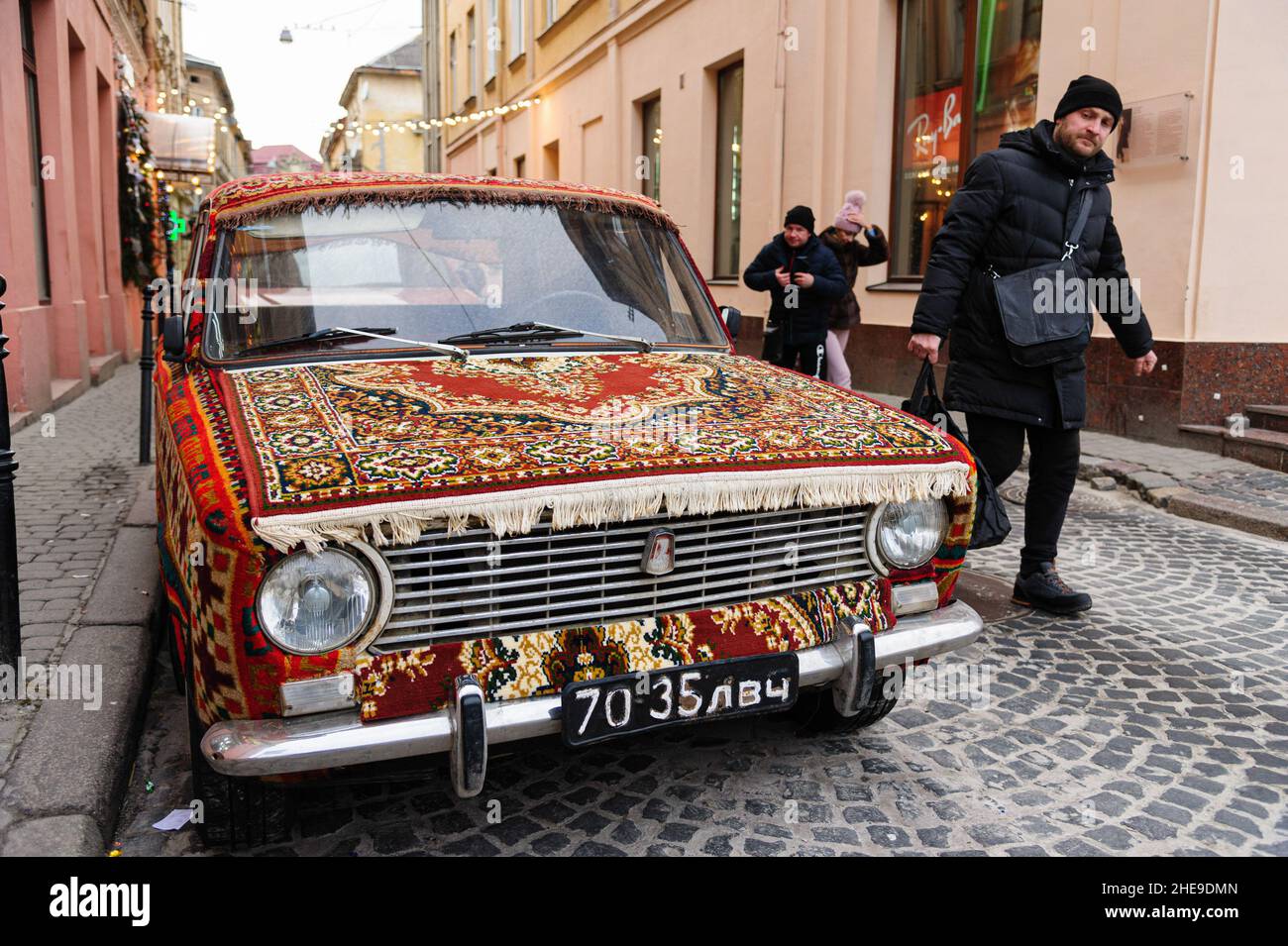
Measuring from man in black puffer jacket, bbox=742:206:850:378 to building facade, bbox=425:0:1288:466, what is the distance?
2255mm

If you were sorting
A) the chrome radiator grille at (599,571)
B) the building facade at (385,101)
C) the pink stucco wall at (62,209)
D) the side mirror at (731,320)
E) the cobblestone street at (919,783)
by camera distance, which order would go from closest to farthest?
the chrome radiator grille at (599,571) < the cobblestone street at (919,783) < the side mirror at (731,320) < the pink stucco wall at (62,209) < the building facade at (385,101)

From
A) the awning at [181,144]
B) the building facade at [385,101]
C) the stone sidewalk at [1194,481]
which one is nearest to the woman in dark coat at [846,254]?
the stone sidewalk at [1194,481]

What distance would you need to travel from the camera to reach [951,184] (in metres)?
10.0

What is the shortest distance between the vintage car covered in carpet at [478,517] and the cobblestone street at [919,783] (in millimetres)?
228

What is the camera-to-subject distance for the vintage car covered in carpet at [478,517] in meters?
2.14

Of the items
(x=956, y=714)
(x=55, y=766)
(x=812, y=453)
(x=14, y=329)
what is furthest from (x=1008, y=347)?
(x=14, y=329)

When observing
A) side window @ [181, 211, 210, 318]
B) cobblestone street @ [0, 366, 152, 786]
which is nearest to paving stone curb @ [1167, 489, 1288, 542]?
side window @ [181, 211, 210, 318]

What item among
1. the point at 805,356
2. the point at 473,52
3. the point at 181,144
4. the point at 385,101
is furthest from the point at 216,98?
the point at 805,356

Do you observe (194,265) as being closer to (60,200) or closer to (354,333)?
(354,333)

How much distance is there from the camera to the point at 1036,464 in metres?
4.56

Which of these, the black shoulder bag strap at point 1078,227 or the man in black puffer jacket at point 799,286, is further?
the man in black puffer jacket at point 799,286

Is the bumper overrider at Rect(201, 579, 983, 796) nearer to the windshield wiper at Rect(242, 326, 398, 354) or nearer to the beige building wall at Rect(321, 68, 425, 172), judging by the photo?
the windshield wiper at Rect(242, 326, 398, 354)

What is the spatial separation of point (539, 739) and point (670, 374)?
1311 mm

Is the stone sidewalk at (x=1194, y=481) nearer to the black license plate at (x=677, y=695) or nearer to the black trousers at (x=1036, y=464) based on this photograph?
the black trousers at (x=1036, y=464)
